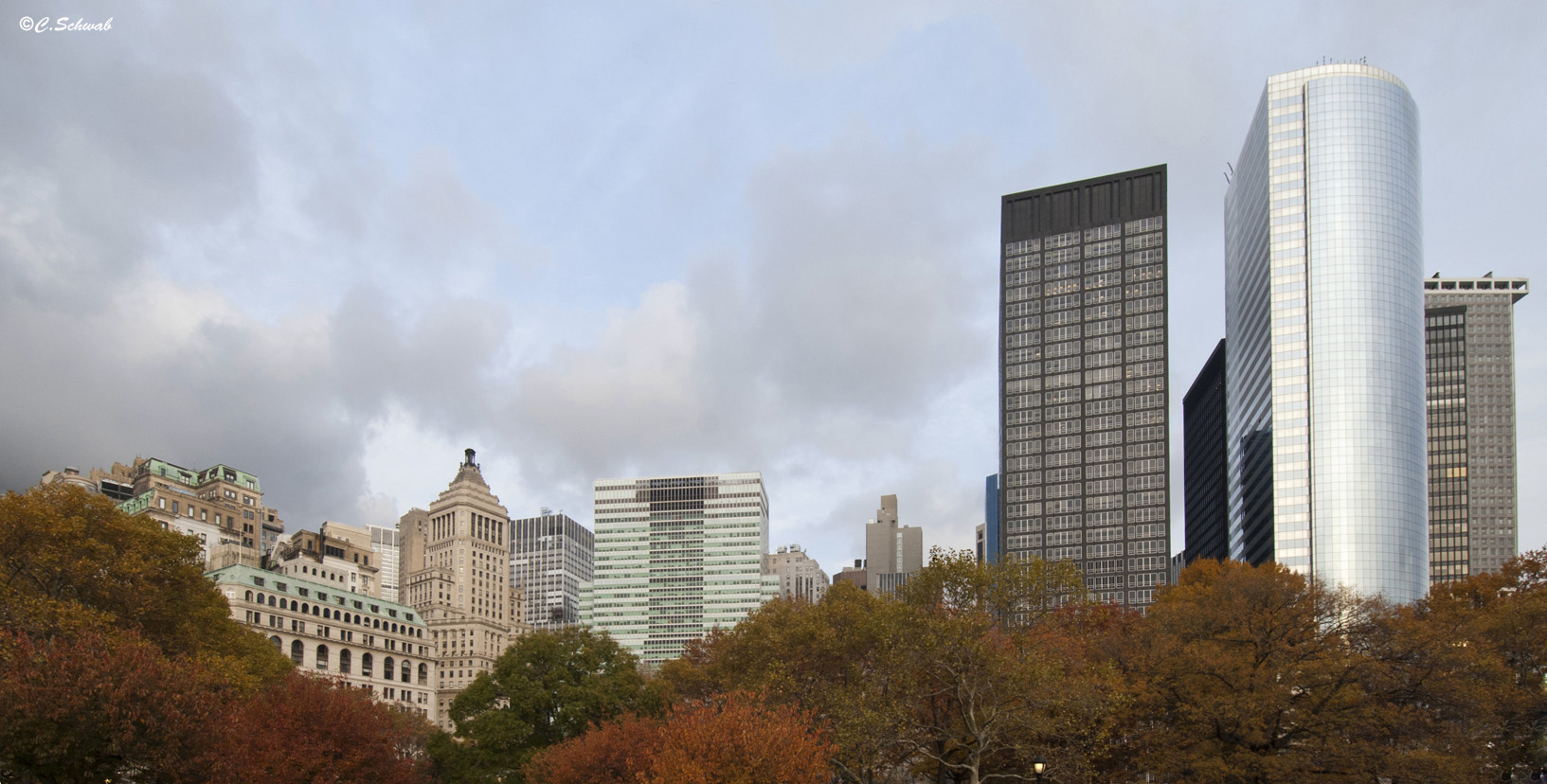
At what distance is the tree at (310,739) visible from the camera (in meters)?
55.5

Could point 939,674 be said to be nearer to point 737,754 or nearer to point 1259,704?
point 737,754

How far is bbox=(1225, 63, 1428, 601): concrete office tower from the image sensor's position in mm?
185250

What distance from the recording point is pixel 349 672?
149750 millimetres

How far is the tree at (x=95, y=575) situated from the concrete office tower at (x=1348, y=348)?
563ft

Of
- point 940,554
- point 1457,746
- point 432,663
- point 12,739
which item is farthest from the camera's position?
point 432,663

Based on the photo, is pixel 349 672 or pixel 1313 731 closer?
pixel 1313 731

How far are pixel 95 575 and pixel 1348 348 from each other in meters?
190

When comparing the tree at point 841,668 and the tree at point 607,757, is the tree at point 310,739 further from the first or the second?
the tree at point 841,668

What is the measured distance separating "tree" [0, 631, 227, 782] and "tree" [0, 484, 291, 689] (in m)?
8.07

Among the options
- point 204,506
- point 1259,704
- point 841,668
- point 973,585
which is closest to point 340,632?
point 204,506

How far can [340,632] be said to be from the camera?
150 metres

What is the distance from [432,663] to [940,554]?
124005mm

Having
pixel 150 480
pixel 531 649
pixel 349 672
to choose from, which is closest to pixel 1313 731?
pixel 531 649

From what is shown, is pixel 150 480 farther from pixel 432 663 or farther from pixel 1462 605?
pixel 1462 605
